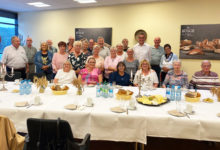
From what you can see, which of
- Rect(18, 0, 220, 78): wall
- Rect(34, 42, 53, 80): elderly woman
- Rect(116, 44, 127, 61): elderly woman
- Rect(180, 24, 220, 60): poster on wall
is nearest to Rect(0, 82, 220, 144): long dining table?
Rect(116, 44, 127, 61): elderly woman

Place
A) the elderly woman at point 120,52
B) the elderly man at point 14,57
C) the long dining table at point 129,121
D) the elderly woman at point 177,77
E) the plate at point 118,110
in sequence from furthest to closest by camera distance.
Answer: the elderly man at point 14,57 → the elderly woman at point 120,52 → the elderly woman at point 177,77 → the plate at point 118,110 → the long dining table at point 129,121

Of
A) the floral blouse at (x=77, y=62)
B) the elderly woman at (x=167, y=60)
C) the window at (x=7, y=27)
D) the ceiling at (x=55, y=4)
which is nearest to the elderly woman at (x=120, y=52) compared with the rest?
the floral blouse at (x=77, y=62)

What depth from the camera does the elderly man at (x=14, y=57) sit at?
4.67 m

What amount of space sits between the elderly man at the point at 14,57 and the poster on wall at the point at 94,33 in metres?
2.16

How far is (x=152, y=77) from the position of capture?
3.36 metres

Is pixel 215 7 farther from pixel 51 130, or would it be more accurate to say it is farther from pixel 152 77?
pixel 51 130

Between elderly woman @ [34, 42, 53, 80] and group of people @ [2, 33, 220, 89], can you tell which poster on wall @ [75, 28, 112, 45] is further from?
elderly woman @ [34, 42, 53, 80]

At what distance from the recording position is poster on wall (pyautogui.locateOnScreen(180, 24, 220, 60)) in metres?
4.91

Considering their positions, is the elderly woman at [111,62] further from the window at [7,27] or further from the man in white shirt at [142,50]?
the window at [7,27]

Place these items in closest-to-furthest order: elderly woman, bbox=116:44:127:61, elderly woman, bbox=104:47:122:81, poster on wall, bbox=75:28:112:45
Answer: elderly woman, bbox=104:47:122:81 < elderly woman, bbox=116:44:127:61 < poster on wall, bbox=75:28:112:45

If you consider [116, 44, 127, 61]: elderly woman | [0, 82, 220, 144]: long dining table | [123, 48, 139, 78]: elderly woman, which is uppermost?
[116, 44, 127, 61]: elderly woman

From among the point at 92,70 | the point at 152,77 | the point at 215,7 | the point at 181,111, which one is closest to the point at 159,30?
the point at 215,7

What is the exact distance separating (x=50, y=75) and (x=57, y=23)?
2838 millimetres

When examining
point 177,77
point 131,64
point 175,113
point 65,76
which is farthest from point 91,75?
point 175,113
